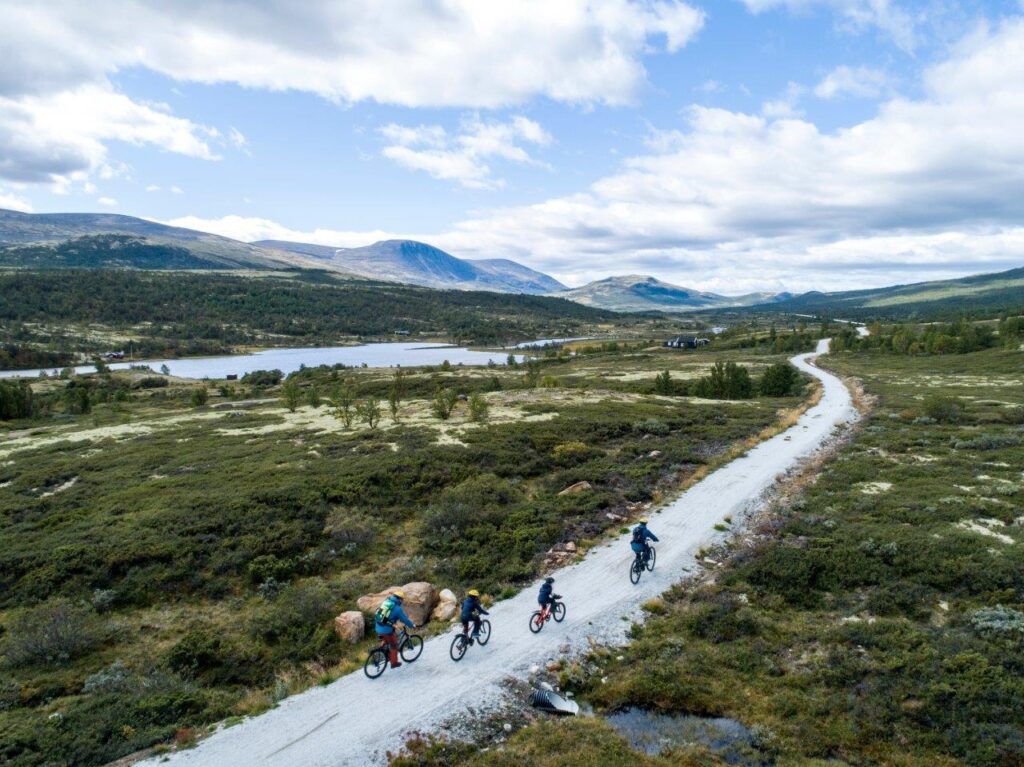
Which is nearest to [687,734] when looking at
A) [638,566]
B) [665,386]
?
[638,566]

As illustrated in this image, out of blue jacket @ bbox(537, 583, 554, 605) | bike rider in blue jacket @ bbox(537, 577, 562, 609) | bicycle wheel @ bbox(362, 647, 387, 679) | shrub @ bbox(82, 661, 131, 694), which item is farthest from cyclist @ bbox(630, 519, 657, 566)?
shrub @ bbox(82, 661, 131, 694)

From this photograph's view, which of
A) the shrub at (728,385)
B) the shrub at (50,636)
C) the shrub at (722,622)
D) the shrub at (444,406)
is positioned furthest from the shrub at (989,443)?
the shrub at (50,636)

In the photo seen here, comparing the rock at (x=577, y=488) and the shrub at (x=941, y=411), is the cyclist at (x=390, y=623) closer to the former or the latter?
the rock at (x=577, y=488)

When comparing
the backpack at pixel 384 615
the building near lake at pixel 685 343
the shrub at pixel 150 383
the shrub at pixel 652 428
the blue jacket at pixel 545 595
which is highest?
the building near lake at pixel 685 343

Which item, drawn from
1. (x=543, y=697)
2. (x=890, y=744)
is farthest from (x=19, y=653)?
(x=890, y=744)

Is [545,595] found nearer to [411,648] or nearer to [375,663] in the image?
[411,648]

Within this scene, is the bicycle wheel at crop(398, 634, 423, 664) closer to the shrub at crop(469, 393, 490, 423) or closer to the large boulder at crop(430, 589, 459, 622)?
the large boulder at crop(430, 589, 459, 622)
